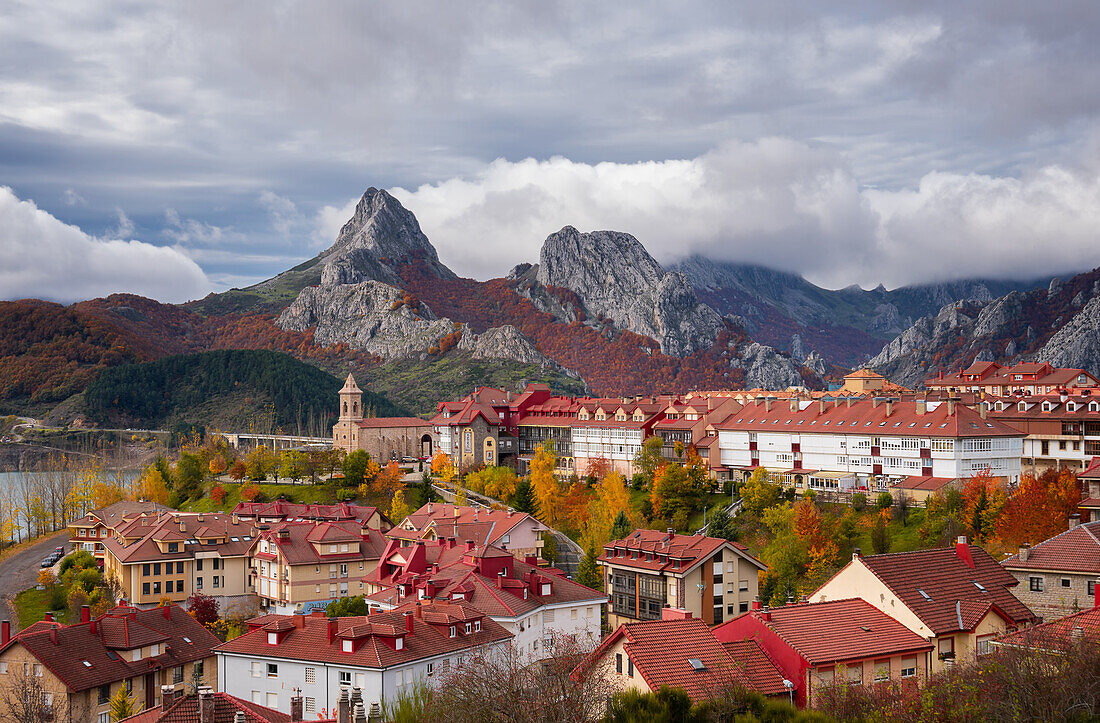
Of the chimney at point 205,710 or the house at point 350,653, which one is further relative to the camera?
the house at point 350,653

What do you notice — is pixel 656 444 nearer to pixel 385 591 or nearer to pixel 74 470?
pixel 385 591

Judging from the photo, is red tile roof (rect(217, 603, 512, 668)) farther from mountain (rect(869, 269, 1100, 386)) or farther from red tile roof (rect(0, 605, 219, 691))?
mountain (rect(869, 269, 1100, 386))

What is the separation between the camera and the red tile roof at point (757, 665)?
2698 centimetres

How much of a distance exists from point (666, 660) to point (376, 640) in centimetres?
1416

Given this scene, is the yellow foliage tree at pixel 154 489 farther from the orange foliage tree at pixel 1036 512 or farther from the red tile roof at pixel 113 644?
the orange foliage tree at pixel 1036 512

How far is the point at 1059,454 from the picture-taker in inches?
2803

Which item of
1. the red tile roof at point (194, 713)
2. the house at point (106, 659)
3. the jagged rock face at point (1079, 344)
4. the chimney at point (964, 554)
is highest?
the jagged rock face at point (1079, 344)

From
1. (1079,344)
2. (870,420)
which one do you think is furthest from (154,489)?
(1079,344)

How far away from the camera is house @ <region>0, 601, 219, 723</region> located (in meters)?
39.4

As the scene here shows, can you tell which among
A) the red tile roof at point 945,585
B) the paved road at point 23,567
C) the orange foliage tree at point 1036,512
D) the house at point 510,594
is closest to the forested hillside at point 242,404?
the paved road at point 23,567

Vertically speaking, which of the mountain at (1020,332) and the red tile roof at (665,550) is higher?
the mountain at (1020,332)

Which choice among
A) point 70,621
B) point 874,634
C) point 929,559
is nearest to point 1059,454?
point 929,559

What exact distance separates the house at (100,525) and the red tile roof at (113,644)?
33.3 m

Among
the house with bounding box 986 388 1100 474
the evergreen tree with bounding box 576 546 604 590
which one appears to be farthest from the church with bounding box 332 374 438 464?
the house with bounding box 986 388 1100 474
